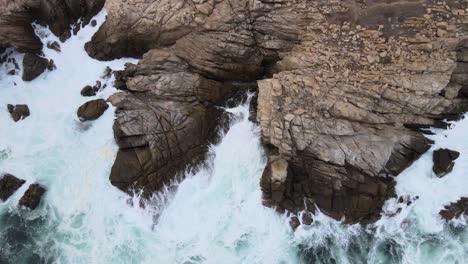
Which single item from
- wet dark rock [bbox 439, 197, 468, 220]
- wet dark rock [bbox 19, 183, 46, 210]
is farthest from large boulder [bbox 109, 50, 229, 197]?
wet dark rock [bbox 439, 197, 468, 220]

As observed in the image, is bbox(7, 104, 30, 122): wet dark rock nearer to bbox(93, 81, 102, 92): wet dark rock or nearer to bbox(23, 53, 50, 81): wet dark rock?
bbox(23, 53, 50, 81): wet dark rock

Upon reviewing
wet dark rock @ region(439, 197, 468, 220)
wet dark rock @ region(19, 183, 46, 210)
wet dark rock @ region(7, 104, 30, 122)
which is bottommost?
wet dark rock @ region(19, 183, 46, 210)

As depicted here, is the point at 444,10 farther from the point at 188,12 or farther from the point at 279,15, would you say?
the point at 188,12

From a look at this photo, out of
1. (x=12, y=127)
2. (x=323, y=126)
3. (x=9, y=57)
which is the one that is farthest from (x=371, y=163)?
(x=9, y=57)

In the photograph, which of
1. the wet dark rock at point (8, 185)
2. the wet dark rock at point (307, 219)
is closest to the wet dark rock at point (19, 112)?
the wet dark rock at point (8, 185)

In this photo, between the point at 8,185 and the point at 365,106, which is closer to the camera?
the point at 365,106

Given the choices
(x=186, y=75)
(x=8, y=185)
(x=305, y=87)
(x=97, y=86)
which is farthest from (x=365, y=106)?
(x=8, y=185)

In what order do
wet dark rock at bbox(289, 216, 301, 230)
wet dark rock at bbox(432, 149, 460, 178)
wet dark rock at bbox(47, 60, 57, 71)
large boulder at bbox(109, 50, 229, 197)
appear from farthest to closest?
wet dark rock at bbox(47, 60, 57, 71), large boulder at bbox(109, 50, 229, 197), wet dark rock at bbox(289, 216, 301, 230), wet dark rock at bbox(432, 149, 460, 178)

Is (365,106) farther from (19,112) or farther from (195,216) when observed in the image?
(19,112)
